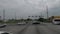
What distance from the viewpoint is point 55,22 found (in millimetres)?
70250

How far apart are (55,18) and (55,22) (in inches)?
80.5

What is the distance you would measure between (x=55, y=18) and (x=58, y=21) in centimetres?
190

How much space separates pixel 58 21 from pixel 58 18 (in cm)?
134

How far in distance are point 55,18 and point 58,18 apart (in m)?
1.38

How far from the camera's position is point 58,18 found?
6950 centimetres

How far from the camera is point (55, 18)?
227 feet

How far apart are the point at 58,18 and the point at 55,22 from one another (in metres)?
2.30

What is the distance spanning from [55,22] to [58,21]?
1.55m

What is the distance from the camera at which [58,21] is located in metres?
69.4
